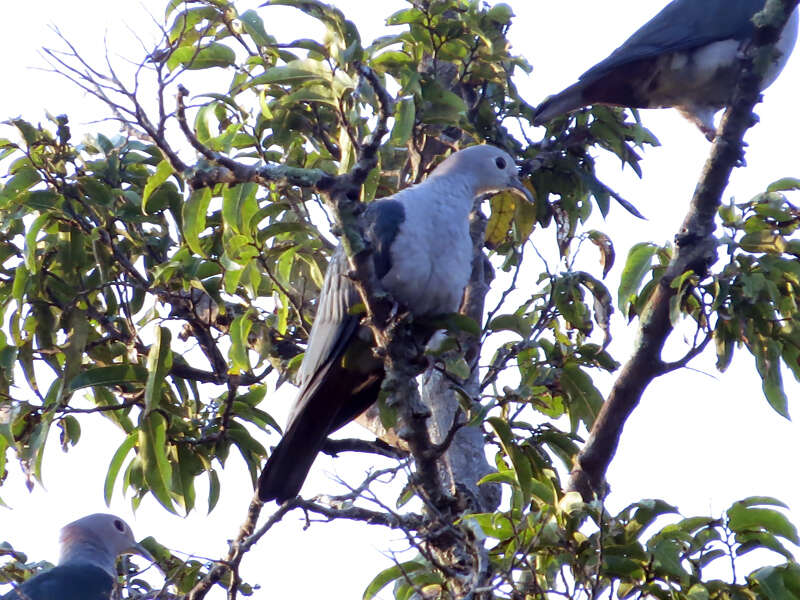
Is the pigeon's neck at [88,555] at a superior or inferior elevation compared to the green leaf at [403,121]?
inferior

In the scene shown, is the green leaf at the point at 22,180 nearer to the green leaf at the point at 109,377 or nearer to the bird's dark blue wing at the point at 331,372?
the green leaf at the point at 109,377

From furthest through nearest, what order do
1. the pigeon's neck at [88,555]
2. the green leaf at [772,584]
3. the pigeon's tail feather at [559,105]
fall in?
1. the pigeon's neck at [88,555]
2. the pigeon's tail feather at [559,105]
3. the green leaf at [772,584]

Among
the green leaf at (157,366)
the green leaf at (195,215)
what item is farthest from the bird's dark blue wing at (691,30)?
the green leaf at (157,366)

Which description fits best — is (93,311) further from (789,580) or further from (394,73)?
(789,580)

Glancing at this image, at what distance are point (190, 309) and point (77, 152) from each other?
2.00 ft

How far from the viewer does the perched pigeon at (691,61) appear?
4.46m

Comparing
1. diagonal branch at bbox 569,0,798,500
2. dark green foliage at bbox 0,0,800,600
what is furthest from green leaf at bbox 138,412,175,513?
diagonal branch at bbox 569,0,798,500

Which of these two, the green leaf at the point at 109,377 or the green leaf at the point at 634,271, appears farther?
the green leaf at the point at 109,377

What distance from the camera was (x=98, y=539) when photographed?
4.58 m

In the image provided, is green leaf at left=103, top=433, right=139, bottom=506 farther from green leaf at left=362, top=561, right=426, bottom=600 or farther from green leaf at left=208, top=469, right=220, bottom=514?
green leaf at left=362, top=561, right=426, bottom=600

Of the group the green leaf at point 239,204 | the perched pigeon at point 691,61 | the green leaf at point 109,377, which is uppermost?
the perched pigeon at point 691,61

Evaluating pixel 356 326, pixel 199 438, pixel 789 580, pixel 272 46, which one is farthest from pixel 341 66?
pixel 789 580

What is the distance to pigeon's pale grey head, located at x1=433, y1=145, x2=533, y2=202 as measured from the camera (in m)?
3.62

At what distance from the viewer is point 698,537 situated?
2463 millimetres
